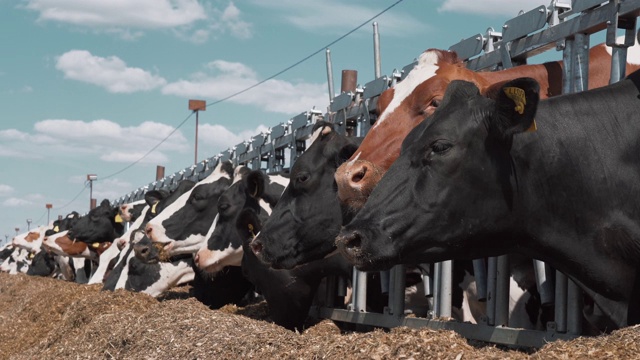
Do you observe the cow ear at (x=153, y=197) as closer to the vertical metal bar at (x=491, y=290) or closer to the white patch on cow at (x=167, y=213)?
the white patch on cow at (x=167, y=213)

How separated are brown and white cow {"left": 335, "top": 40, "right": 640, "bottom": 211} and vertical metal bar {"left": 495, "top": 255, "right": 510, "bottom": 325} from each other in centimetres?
100

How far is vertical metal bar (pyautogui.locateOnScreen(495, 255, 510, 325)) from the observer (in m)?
6.23

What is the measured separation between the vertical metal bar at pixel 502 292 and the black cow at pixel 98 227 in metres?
15.8

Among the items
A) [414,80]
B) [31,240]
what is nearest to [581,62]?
[414,80]

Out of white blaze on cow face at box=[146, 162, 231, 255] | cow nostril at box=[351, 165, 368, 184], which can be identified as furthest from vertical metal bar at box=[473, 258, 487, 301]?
white blaze on cow face at box=[146, 162, 231, 255]

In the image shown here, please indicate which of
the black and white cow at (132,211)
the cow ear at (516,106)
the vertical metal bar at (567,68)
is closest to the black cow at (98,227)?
the black and white cow at (132,211)

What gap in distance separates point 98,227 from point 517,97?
17353mm

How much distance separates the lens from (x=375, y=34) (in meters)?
11.7

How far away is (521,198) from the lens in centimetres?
491

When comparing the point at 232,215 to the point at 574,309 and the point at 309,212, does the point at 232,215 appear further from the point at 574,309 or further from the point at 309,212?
the point at 574,309

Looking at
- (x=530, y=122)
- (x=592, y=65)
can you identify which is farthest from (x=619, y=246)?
(x=592, y=65)

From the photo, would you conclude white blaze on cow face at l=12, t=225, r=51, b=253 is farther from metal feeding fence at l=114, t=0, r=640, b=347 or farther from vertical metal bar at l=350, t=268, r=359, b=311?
vertical metal bar at l=350, t=268, r=359, b=311

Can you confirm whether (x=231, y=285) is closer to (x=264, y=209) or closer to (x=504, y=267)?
(x=264, y=209)

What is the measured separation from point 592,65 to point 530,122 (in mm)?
1817
